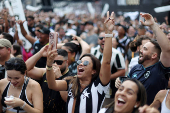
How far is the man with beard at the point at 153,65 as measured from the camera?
2.93 meters

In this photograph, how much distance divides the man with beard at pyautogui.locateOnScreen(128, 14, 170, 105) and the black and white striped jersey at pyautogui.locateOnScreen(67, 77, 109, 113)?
0.75 m

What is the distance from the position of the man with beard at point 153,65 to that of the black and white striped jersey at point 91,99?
0.75m

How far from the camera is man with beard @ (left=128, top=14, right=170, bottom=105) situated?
293 cm

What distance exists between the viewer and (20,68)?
2.87 m

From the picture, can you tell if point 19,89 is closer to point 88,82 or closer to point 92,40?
point 88,82

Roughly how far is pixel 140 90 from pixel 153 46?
1.32m

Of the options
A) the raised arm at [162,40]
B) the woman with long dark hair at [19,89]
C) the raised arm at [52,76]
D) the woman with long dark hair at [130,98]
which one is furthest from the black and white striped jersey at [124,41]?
the woman with long dark hair at [130,98]

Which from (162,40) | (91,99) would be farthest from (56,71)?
(162,40)

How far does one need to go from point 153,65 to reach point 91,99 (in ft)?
3.76

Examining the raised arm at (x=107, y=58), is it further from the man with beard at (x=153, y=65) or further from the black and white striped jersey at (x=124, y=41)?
the black and white striped jersey at (x=124, y=41)

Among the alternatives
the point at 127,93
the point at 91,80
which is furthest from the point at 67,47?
the point at 127,93

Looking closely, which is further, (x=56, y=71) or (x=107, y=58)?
(x=56, y=71)

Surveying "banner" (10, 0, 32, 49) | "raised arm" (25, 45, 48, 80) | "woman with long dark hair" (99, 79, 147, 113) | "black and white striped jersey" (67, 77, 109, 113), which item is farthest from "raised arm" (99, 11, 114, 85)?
"banner" (10, 0, 32, 49)

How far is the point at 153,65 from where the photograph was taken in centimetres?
341
